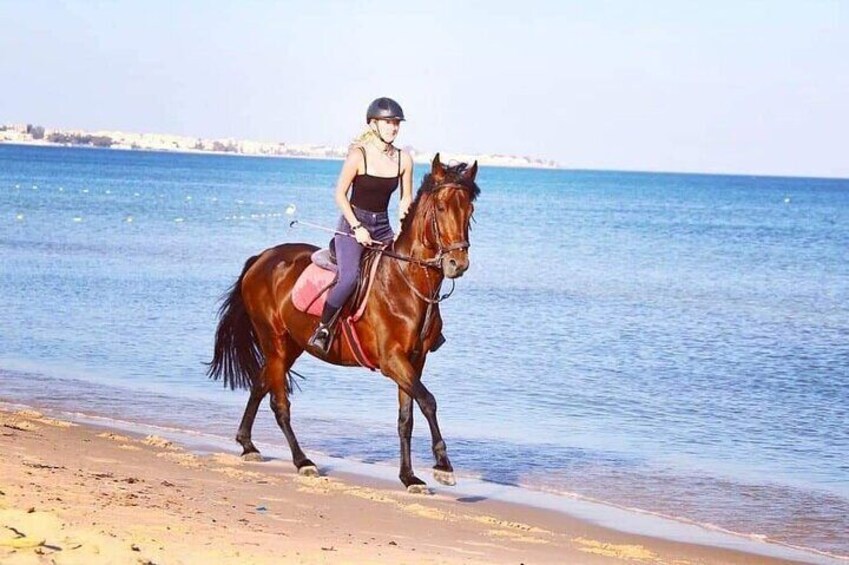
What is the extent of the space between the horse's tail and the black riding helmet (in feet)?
8.58

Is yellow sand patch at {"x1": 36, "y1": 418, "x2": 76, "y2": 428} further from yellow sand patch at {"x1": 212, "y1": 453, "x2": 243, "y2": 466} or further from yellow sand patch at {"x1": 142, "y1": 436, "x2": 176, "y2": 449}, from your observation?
yellow sand patch at {"x1": 212, "y1": 453, "x2": 243, "y2": 466}

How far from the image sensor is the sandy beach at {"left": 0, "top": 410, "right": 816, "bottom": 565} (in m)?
7.09

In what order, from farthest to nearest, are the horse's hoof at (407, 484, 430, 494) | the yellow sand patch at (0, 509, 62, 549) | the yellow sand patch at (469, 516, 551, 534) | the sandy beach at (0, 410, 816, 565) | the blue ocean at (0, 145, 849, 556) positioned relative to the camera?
1. the blue ocean at (0, 145, 849, 556)
2. the horse's hoof at (407, 484, 430, 494)
3. the yellow sand patch at (469, 516, 551, 534)
4. the sandy beach at (0, 410, 816, 565)
5. the yellow sand patch at (0, 509, 62, 549)

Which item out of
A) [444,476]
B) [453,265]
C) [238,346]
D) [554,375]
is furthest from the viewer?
[554,375]

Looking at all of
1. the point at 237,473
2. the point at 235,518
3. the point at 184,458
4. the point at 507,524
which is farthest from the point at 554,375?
the point at 235,518

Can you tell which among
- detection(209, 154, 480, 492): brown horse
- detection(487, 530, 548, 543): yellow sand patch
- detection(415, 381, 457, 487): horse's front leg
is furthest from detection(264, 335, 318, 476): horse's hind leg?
detection(487, 530, 548, 543): yellow sand patch

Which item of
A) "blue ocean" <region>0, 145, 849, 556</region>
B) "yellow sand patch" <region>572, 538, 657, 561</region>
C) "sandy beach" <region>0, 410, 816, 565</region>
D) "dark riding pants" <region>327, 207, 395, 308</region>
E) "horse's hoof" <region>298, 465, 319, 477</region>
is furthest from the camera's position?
"blue ocean" <region>0, 145, 849, 556</region>

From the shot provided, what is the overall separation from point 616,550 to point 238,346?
4.75 metres

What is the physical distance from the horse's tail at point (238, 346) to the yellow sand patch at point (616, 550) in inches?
170

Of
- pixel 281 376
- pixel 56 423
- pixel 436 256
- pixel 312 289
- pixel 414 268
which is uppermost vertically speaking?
pixel 436 256

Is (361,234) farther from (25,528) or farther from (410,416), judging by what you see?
(25,528)

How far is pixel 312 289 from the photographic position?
444 inches

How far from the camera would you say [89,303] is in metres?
23.9

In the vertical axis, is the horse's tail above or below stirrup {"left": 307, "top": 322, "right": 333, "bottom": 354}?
below
